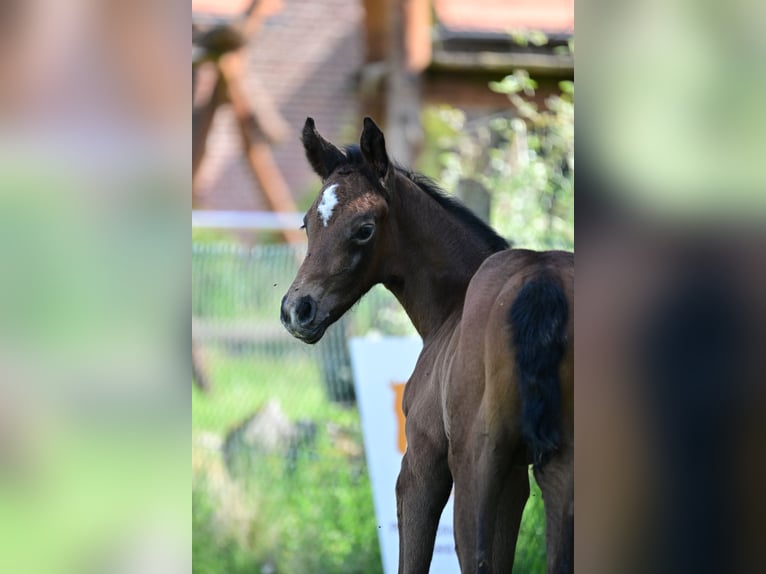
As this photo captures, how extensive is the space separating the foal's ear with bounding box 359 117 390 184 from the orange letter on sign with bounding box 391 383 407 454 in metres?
1.76

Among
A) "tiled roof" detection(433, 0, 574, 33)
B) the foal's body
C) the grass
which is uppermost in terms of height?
the foal's body

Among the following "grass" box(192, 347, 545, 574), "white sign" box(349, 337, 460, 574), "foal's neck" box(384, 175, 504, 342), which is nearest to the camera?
"foal's neck" box(384, 175, 504, 342)

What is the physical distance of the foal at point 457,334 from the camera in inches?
98.3

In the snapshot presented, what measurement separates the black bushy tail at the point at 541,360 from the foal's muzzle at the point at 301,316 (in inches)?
27.6

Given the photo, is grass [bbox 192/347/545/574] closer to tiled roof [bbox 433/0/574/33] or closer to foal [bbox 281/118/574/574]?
foal [bbox 281/118/574/574]

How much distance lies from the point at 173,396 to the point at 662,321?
2.36 feet

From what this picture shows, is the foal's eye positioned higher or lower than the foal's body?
higher

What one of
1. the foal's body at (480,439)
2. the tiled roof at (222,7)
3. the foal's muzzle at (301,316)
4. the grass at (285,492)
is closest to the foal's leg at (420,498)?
the foal's body at (480,439)

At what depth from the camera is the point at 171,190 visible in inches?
60.7

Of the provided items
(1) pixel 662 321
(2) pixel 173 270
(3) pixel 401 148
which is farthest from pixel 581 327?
(3) pixel 401 148

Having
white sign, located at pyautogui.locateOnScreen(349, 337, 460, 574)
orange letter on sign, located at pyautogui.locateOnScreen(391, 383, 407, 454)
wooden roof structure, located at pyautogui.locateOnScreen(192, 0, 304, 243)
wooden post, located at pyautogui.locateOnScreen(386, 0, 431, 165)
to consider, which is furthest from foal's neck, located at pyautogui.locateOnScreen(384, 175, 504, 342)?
wooden post, located at pyautogui.locateOnScreen(386, 0, 431, 165)

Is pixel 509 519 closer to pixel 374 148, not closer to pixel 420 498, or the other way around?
pixel 420 498

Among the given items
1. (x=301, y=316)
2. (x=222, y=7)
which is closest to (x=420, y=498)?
(x=301, y=316)

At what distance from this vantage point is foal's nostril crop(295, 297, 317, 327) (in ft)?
9.87
